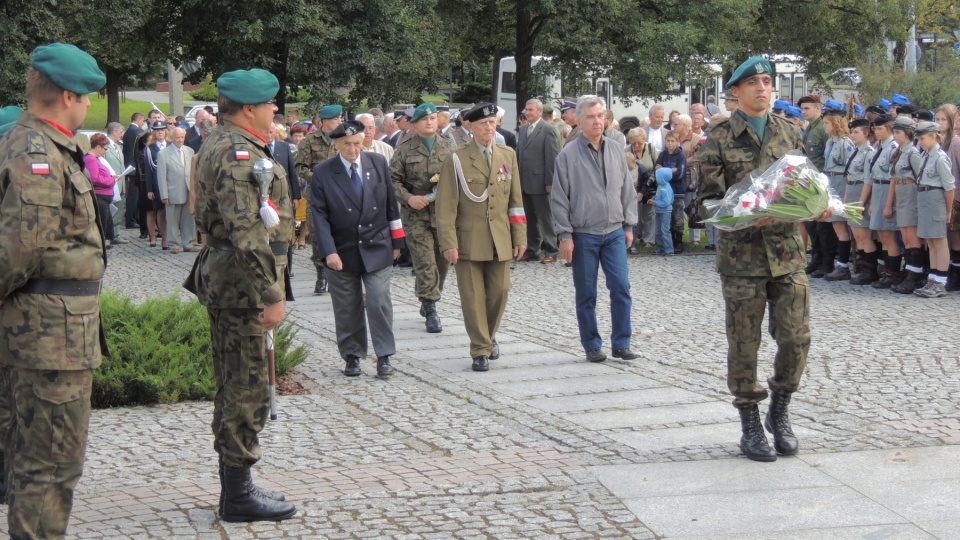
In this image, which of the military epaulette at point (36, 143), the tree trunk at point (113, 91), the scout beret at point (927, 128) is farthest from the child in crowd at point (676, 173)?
the tree trunk at point (113, 91)

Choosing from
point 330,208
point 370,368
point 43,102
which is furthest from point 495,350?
point 43,102

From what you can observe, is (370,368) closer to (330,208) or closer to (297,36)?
(330,208)

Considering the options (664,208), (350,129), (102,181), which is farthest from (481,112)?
(102,181)

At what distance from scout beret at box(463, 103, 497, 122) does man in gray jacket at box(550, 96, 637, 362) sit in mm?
679

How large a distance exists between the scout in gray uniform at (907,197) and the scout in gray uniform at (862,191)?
0.53 m

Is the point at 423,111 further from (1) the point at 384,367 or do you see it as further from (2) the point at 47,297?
(2) the point at 47,297

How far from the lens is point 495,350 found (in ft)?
32.7

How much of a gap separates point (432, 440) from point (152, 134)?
1351cm

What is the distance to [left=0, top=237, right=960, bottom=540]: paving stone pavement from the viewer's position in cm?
563

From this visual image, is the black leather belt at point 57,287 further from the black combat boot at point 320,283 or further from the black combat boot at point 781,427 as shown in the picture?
the black combat boot at point 320,283

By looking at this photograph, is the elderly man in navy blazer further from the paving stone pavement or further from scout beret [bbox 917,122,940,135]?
scout beret [bbox 917,122,940,135]

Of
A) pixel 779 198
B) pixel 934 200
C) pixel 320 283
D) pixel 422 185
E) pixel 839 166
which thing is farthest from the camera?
pixel 839 166

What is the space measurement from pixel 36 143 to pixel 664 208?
516 inches

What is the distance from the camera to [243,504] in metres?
5.66
